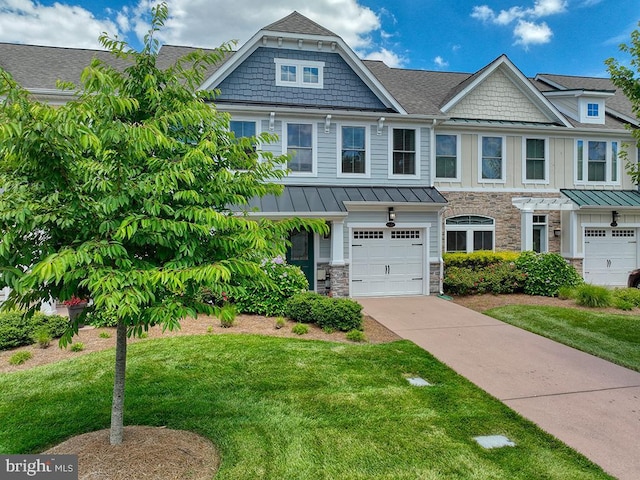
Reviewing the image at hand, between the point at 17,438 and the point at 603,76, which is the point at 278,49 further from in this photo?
the point at 603,76

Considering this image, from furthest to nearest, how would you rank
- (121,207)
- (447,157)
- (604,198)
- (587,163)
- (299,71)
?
(587,163), (604,198), (447,157), (299,71), (121,207)

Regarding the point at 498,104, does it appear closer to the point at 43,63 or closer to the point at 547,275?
the point at 547,275

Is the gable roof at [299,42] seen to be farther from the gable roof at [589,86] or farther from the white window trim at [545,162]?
the gable roof at [589,86]

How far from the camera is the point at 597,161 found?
1509 centimetres

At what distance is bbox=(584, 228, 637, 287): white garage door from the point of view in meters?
14.6

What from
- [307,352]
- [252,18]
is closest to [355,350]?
[307,352]

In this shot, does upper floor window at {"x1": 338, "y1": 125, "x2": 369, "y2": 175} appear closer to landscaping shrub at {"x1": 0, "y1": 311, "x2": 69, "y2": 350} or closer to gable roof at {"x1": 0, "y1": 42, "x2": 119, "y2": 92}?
gable roof at {"x1": 0, "y1": 42, "x2": 119, "y2": 92}

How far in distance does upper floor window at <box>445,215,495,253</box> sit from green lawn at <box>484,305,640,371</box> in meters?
3.48

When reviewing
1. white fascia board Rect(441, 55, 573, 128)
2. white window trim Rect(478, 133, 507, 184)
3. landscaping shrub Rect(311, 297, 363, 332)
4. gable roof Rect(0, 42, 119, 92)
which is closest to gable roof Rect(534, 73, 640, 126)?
white fascia board Rect(441, 55, 573, 128)

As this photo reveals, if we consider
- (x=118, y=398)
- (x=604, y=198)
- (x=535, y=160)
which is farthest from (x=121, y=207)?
(x=604, y=198)

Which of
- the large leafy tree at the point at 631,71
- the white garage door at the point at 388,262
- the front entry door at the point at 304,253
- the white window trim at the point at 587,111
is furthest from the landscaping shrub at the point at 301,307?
the white window trim at the point at 587,111

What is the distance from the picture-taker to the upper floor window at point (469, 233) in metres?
13.9

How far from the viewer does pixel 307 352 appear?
6930 millimetres

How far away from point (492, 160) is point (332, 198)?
20.7 feet
